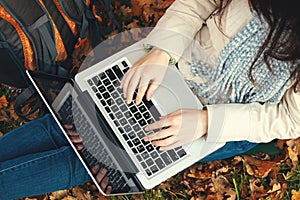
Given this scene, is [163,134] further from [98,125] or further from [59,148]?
[59,148]

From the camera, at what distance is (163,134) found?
1.62 m

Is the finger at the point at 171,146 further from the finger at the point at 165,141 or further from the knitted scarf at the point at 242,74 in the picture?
the knitted scarf at the point at 242,74

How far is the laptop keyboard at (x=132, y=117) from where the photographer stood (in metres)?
1.66

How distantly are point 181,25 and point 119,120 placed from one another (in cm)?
36

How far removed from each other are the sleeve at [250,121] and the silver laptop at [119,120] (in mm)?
73

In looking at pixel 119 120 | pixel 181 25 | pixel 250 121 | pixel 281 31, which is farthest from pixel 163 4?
pixel 281 31

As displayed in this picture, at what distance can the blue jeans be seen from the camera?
5.66 feet

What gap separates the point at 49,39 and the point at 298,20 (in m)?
0.88

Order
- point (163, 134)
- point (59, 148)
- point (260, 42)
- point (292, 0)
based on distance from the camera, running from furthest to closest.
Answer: point (59, 148) < point (163, 134) < point (260, 42) < point (292, 0)

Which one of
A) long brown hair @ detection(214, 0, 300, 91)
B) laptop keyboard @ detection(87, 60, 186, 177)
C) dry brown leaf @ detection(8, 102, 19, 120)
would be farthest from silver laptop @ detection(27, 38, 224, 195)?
dry brown leaf @ detection(8, 102, 19, 120)

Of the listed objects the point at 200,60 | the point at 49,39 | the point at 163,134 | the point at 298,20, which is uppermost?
the point at 49,39

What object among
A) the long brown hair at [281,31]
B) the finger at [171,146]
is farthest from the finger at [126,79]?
the long brown hair at [281,31]

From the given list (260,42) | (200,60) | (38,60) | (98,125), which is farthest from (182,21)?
(38,60)

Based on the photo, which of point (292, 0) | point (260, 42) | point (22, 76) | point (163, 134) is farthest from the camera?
point (22, 76)
